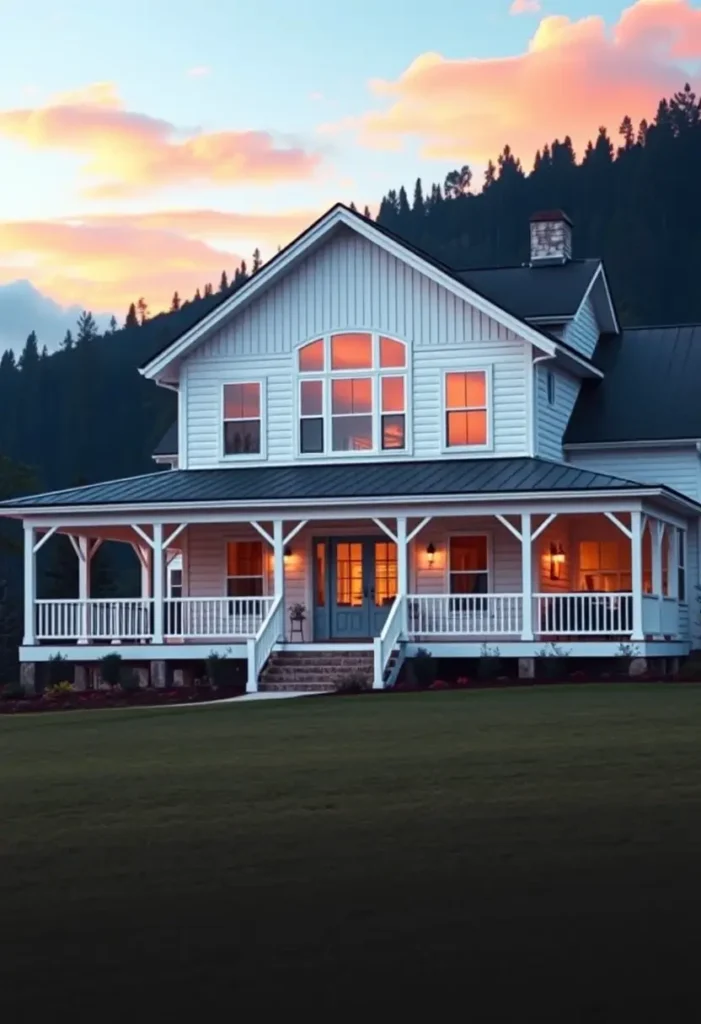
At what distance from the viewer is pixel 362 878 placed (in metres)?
9.77

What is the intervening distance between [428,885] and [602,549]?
25.3m

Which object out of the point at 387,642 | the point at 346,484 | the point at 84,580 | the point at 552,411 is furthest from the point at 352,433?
the point at 84,580

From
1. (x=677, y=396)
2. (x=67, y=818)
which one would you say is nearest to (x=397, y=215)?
(x=677, y=396)

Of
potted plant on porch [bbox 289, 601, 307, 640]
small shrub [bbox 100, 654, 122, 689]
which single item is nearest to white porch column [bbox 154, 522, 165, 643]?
small shrub [bbox 100, 654, 122, 689]

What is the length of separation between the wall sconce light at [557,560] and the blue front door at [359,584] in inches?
121

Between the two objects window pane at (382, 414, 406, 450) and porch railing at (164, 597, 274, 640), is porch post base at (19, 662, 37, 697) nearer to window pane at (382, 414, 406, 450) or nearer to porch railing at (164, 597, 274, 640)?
porch railing at (164, 597, 274, 640)

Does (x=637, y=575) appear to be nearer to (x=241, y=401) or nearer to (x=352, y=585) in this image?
(x=352, y=585)

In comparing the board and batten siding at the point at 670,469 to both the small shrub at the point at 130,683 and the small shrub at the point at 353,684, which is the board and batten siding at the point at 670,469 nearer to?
the small shrub at the point at 353,684

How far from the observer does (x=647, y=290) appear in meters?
142

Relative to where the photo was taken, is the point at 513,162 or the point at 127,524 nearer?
the point at 127,524

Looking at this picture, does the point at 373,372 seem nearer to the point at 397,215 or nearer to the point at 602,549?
the point at 602,549

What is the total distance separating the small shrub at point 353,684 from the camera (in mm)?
28839

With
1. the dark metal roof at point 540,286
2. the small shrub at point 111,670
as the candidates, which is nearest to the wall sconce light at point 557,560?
the dark metal roof at point 540,286

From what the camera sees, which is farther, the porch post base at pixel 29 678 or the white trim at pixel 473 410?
the white trim at pixel 473 410
